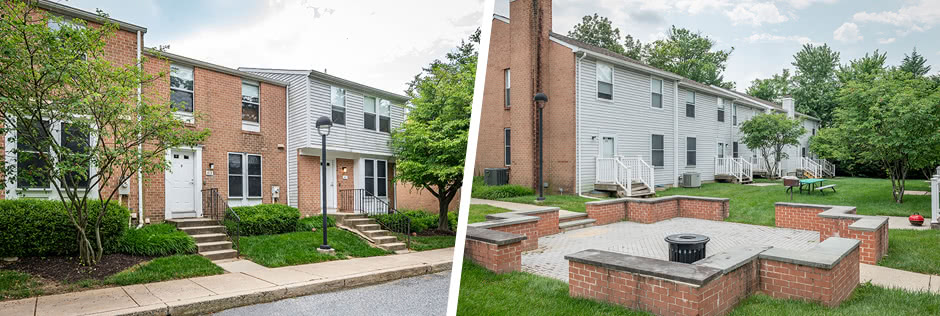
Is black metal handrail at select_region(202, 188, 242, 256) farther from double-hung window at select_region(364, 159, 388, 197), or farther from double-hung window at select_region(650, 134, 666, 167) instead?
double-hung window at select_region(650, 134, 666, 167)

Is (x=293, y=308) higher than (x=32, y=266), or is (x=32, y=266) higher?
(x=32, y=266)

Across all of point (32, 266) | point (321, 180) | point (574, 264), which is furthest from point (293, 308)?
point (574, 264)

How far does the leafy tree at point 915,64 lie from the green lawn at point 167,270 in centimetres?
815

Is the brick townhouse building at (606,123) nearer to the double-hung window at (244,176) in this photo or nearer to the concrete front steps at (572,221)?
the concrete front steps at (572,221)

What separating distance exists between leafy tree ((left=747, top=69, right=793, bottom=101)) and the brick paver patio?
3.51 feet

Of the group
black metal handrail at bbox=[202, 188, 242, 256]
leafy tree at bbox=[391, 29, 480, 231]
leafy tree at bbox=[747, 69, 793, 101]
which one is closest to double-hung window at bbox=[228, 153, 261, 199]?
black metal handrail at bbox=[202, 188, 242, 256]

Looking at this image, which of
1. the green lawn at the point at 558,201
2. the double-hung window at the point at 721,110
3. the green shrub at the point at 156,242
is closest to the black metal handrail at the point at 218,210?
the green shrub at the point at 156,242

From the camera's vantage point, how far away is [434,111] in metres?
9.65

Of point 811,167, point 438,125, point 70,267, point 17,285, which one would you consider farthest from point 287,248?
point 811,167

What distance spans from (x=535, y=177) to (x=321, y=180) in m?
3.40

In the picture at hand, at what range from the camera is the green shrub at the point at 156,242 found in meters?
6.74

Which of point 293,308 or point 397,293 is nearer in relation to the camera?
point 293,308

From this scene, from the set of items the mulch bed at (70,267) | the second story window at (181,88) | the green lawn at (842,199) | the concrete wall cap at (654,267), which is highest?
the second story window at (181,88)

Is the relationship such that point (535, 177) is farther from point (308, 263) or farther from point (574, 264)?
point (308, 263)
